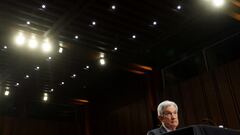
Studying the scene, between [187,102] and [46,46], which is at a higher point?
[46,46]

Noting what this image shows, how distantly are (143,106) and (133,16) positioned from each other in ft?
13.7

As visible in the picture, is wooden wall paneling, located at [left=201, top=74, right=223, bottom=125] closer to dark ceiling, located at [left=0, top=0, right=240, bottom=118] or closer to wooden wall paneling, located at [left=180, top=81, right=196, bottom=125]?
wooden wall paneling, located at [left=180, top=81, right=196, bottom=125]

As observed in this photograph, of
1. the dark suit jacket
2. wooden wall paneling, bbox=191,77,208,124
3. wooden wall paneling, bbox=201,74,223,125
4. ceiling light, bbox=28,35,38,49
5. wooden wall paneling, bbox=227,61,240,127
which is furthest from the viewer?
wooden wall paneling, bbox=191,77,208,124

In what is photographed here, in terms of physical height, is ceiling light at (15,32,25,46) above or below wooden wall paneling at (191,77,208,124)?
above

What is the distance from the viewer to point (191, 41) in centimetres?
960

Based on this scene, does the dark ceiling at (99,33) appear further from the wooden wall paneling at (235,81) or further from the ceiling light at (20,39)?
the wooden wall paneling at (235,81)

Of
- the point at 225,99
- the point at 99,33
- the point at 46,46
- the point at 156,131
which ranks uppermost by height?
the point at 99,33

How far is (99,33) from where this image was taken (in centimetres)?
859

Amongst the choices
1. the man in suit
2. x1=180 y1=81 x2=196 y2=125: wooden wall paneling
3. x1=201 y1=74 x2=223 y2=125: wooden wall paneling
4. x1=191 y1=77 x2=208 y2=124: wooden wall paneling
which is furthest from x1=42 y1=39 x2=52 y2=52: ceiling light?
the man in suit

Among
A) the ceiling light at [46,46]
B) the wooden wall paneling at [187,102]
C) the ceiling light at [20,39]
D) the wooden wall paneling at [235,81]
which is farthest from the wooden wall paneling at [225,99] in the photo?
the ceiling light at [20,39]

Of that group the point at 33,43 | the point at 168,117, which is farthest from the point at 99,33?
the point at 168,117

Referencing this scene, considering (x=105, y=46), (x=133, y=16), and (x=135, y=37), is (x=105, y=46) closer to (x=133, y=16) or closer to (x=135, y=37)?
(x=135, y=37)

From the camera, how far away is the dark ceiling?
24.7 ft

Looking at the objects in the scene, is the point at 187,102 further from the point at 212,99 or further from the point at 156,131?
the point at 156,131
